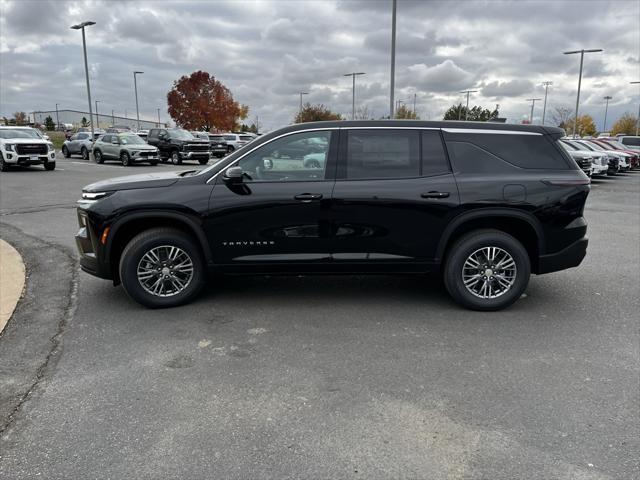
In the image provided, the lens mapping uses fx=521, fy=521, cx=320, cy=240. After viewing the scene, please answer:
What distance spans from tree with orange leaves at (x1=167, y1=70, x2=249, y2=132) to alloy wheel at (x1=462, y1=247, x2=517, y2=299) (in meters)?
67.9

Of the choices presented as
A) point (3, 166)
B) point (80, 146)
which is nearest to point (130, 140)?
point (3, 166)

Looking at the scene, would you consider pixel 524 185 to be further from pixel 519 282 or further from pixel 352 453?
pixel 352 453

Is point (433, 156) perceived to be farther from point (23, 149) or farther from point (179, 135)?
point (179, 135)

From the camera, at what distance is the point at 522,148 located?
16.5ft

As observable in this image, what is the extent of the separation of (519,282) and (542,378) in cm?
150

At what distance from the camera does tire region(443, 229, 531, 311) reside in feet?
16.3

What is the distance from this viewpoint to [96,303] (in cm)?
532

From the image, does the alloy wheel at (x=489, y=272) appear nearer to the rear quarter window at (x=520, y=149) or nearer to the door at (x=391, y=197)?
the door at (x=391, y=197)

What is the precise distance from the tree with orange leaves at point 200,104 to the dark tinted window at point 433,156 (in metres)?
67.5

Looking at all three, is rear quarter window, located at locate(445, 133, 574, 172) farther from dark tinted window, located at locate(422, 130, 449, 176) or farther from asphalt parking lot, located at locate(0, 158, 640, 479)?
asphalt parking lot, located at locate(0, 158, 640, 479)

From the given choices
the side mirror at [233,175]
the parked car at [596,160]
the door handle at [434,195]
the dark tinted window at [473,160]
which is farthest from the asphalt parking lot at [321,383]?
the parked car at [596,160]

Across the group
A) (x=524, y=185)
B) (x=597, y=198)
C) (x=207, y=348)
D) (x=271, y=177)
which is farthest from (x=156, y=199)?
(x=597, y=198)

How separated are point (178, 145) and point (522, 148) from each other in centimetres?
2410

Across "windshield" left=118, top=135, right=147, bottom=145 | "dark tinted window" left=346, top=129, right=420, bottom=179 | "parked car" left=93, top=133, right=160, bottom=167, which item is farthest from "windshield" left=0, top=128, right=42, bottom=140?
"dark tinted window" left=346, top=129, right=420, bottom=179
